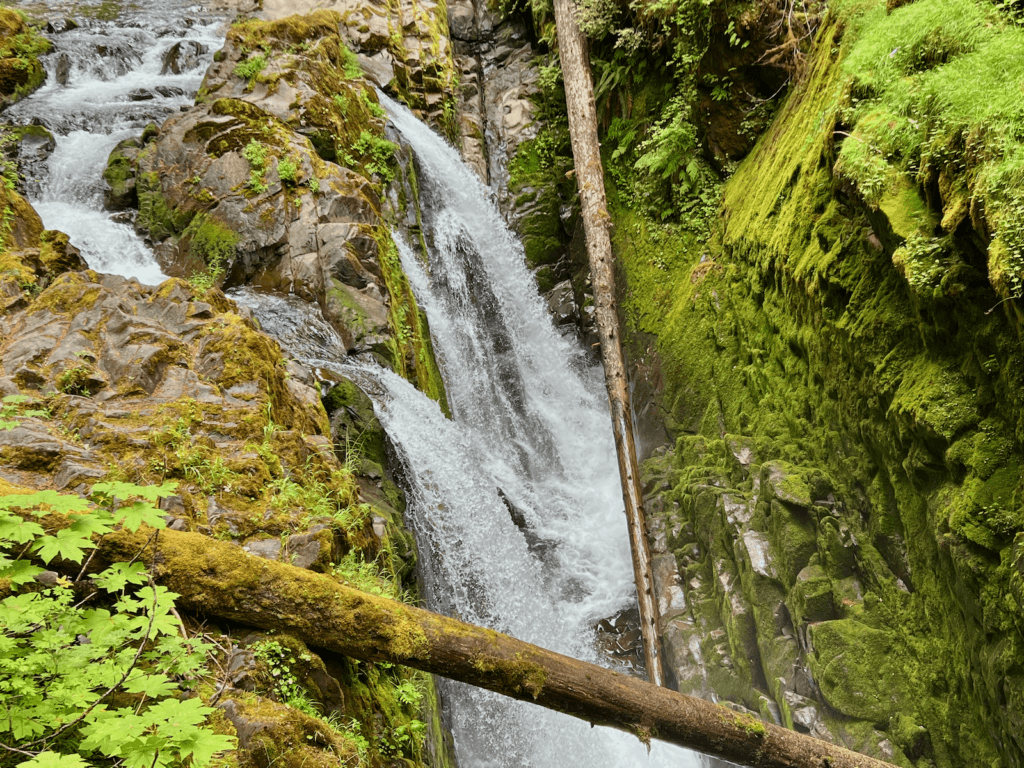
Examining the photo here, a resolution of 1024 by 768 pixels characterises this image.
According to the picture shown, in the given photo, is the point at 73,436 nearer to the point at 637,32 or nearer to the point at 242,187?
the point at 242,187

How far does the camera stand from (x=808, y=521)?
16.8ft

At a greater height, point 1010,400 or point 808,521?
point 1010,400

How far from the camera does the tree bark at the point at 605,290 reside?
21.9ft

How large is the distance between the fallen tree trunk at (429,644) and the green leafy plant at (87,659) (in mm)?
196

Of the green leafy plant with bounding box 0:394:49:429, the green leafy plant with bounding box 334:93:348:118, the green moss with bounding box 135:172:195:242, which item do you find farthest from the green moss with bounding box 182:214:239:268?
the green leafy plant with bounding box 0:394:49:429

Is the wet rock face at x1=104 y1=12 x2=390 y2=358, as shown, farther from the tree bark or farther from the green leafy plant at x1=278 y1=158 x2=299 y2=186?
the tree bark

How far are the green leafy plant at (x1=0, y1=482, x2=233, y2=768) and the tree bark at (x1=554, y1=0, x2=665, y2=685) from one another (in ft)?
16.7

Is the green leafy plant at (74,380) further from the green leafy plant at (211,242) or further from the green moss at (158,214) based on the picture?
the green moss at (158,214)

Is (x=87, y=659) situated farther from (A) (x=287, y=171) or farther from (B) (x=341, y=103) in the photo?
(B) (x=341, y=103)

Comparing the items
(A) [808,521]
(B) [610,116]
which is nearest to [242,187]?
(B) [610,116]

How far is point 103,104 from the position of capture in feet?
33.6

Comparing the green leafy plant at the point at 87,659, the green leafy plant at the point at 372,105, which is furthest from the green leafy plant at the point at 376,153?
the green leafy plant at the point at 87,659

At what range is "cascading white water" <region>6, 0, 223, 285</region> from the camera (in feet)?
26.8

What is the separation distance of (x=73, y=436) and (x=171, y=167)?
663 centimetres
